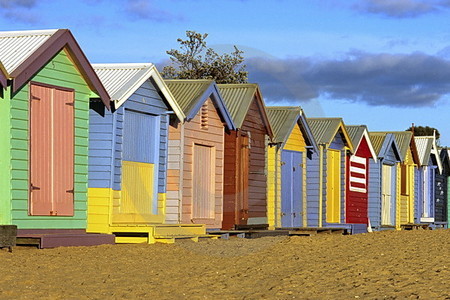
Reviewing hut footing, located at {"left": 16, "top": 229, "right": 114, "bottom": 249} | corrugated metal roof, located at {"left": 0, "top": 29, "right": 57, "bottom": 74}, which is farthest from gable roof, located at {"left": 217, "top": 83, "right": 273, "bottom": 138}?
corrugated metal roof, located at {"left": 0, "top": 29, "right": 57, "bottom": 74}

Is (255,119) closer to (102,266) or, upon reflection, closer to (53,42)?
(53,42)

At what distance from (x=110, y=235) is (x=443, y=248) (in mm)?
6539

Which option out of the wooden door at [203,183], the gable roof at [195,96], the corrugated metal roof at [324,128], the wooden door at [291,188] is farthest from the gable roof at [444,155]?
the wooden door at [203,183]

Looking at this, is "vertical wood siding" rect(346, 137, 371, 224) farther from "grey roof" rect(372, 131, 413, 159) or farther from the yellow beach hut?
"grey roof" rect(372, 131, 413, 159)

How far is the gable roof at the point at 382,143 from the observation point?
36.8m

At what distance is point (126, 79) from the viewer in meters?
19.7

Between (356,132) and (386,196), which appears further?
(386,196)

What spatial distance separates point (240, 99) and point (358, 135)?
1006cm

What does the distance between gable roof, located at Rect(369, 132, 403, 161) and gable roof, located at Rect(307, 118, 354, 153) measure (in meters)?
4.22

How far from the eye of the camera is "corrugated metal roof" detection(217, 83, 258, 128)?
24.7 m

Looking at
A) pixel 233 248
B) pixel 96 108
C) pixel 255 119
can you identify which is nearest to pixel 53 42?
pixel 96 108

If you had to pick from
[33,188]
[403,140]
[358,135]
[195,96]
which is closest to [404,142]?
[403,140]

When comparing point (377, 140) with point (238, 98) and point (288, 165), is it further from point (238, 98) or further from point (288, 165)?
point (238, 98)

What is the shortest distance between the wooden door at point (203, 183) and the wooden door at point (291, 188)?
16.7ft
